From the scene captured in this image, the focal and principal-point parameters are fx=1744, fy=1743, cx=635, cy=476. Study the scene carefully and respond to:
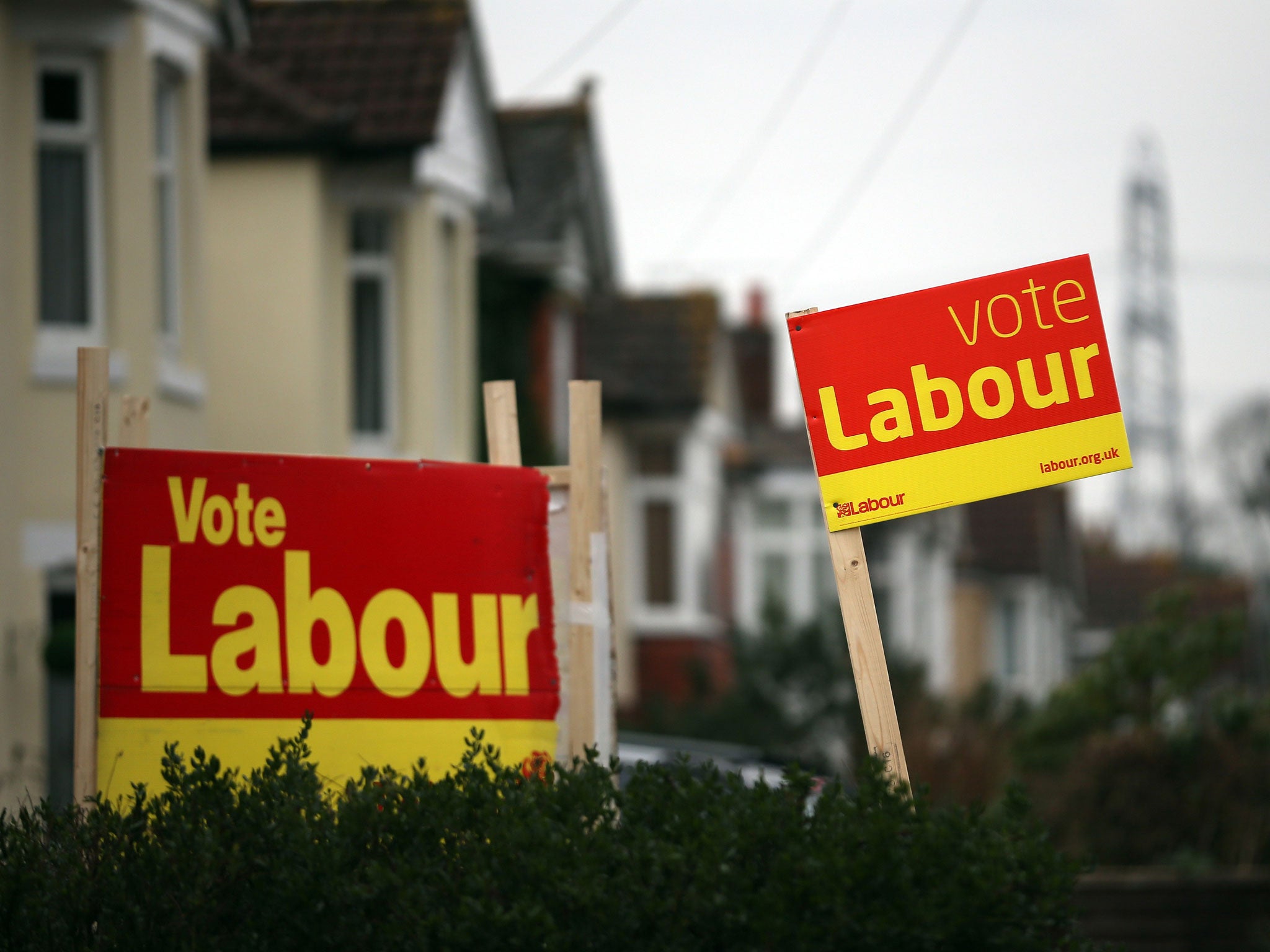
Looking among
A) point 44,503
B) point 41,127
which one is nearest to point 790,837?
point 44,503

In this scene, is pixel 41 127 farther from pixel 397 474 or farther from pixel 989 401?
pixel 989 401

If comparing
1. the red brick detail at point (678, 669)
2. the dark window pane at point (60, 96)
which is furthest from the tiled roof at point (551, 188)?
the dark window pane at point (60, 96)

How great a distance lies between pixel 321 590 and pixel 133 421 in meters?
0.89

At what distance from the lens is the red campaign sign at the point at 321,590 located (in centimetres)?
554

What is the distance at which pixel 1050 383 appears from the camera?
5.43m


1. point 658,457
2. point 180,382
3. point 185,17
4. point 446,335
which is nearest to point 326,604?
point 180,382

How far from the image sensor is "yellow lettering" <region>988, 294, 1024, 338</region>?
5.46m

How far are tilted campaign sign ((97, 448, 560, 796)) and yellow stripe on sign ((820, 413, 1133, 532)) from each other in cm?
125

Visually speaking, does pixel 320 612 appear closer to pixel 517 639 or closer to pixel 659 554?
pixel 517 639

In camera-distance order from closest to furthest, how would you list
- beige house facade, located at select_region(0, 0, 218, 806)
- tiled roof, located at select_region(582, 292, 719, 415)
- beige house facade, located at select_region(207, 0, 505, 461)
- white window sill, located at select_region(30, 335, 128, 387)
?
beige house facade, located at select_region(0, 0, 218, 806) → white window sill, located at select_region(30, 335, 128, 387) → beige house facade, located at select_region(207, 0, 505, 461) → tiled roof, located at select_region(582, 292, 719, 415)

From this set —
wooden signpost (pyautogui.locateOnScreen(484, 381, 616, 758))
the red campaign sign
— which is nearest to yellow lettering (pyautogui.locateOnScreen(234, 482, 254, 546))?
the red campaign sign

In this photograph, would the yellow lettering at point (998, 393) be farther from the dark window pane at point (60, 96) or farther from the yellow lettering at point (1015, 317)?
the dark window pane at point (60, 96)

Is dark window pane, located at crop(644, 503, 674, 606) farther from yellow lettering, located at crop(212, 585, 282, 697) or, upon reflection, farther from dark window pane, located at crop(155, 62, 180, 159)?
yellow lettering, located at crop(212, 585, 282, 697)

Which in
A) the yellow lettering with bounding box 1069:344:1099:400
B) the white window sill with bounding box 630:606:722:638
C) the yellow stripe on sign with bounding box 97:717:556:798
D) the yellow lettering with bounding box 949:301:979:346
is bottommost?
the yellow stripe on sign with bounding box 97:717:556:798
